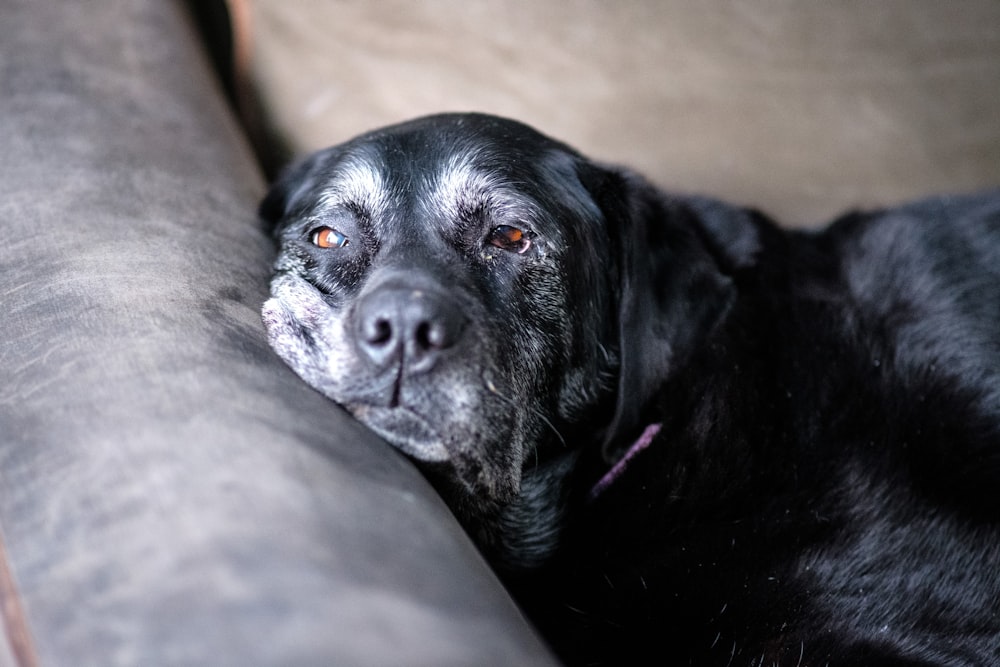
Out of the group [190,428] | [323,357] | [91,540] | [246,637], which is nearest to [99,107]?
[323,357]

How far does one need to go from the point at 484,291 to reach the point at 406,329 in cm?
32

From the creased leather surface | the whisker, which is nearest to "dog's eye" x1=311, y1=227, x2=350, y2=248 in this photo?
the creased leather surface

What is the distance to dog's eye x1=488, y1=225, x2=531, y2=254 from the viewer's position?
1.87 m

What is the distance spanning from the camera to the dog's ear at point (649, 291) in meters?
1.88

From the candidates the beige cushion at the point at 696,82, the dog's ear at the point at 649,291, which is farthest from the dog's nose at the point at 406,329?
the beige cushion at the point at 696,82

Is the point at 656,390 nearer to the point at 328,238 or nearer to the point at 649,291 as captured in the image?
the point at 649,291

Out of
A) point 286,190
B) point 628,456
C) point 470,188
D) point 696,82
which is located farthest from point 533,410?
point 696,82

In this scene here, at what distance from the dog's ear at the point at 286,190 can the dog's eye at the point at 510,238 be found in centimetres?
51

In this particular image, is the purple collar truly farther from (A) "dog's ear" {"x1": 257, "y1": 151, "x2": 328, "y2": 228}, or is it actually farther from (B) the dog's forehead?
(A) "dog's ear" {"x1": 257, "y1": 151, "x2": 328, "y2": 228}

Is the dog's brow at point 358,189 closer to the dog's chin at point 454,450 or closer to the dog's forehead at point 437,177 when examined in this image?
the dog's forehead at point 437,177

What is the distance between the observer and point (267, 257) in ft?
6.39

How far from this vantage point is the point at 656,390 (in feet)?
6.26

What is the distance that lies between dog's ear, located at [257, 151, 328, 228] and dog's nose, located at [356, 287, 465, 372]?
2.29 ft

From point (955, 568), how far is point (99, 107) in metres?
2.15
